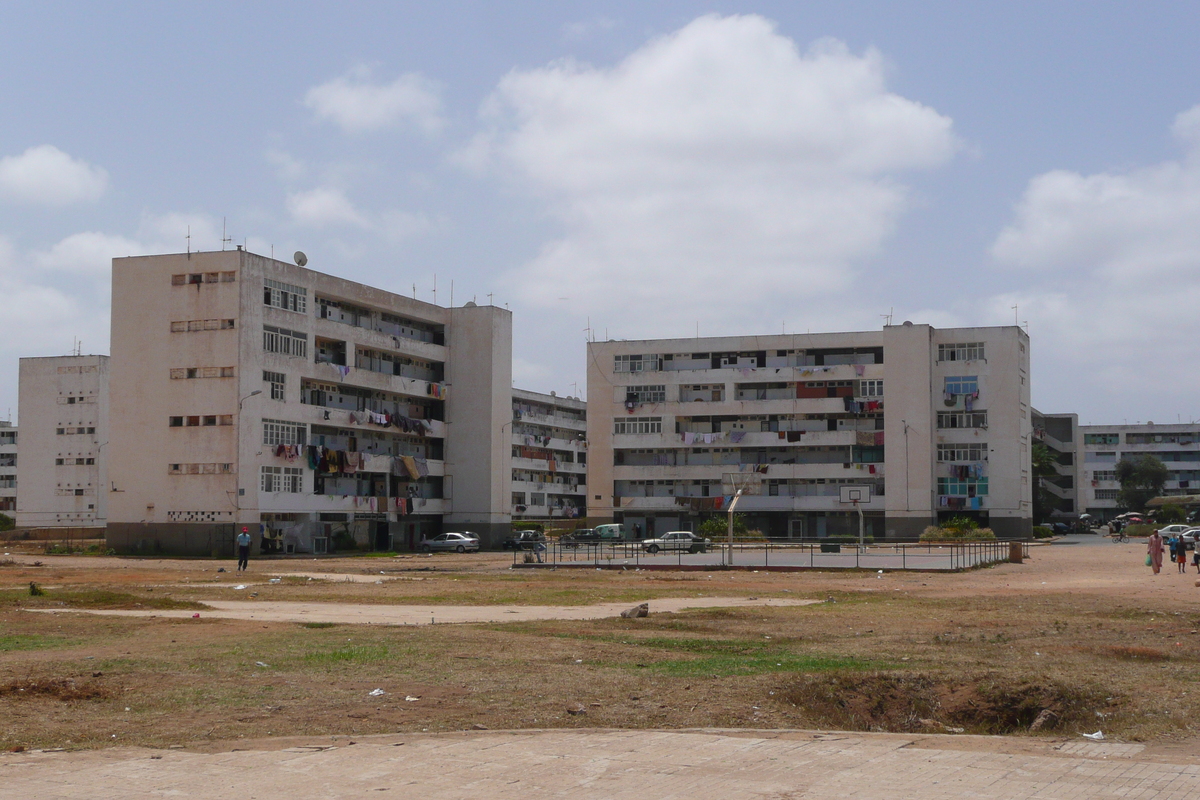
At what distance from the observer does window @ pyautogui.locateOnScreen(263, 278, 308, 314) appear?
7488 cm

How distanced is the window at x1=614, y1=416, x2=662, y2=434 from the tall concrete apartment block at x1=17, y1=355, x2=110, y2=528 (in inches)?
1885

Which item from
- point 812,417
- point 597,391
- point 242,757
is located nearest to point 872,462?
point 812,417

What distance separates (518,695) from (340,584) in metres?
28.5

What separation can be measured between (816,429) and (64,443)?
2749 inches

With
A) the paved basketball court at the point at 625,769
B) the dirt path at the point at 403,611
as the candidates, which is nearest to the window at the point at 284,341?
the dirt path at the point at 403,611

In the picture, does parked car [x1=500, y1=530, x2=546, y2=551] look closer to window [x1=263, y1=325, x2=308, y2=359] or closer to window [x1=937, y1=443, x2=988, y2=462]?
window [x1=263, y1=325, x2=308, y2=359]

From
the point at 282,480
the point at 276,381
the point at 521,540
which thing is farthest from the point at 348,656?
the point at 521,540

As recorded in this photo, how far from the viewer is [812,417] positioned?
3969 inches

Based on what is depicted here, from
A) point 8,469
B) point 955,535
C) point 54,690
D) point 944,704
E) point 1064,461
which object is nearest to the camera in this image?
point 944,704

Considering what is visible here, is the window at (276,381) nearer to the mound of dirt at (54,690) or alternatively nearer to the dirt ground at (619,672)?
the dirt ground at (619,672)

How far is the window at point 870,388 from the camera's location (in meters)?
98.5

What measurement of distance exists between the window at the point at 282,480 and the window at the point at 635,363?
1460 inches

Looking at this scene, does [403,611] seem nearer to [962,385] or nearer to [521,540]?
[521,540]

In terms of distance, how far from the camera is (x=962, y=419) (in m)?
98.2
